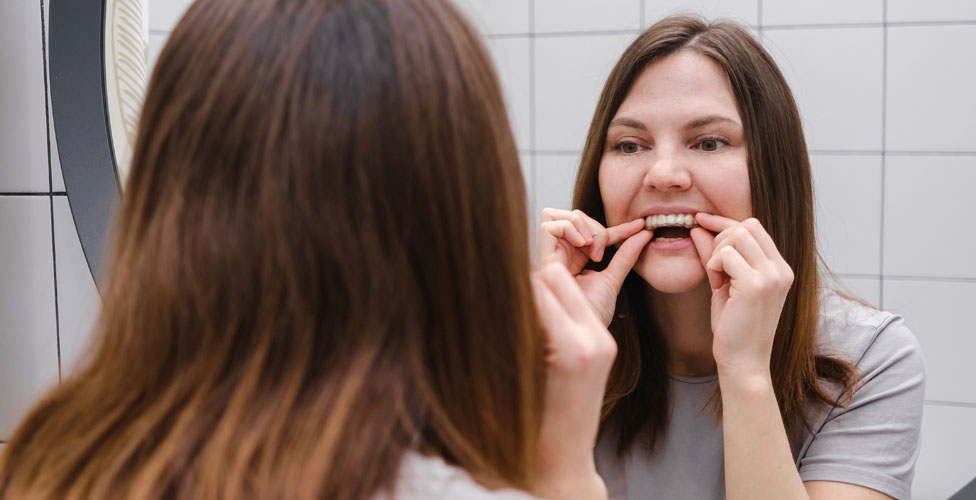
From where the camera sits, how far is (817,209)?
4.64 ft

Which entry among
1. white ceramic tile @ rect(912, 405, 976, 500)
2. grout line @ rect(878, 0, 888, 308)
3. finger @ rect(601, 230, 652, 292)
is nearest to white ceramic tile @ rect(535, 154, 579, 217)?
grout line @ rect(878, 0, 888, 308)

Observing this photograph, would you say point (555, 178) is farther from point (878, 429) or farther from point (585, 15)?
point (878, 429)

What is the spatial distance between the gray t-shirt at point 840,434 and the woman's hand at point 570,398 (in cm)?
46

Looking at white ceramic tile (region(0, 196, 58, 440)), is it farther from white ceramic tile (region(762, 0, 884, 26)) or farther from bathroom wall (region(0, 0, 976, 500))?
white ceramic tile (region(762, 0, 884, 26))

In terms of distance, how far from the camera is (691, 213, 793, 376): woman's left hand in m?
0.76

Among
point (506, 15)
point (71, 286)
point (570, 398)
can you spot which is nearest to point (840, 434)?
point (570, 398)

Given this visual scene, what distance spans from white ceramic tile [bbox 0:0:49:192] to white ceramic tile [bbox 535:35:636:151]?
34.9 inches

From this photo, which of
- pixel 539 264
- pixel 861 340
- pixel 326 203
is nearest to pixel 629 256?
pixel 539 264

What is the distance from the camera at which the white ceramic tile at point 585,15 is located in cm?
145

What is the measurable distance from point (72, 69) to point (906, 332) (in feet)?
3.04

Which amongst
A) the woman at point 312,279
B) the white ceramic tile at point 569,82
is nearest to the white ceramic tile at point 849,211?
the white ceramic tile at point 569,82

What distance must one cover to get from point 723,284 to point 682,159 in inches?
5.6

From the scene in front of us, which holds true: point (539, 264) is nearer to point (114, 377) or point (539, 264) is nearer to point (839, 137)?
point (114, 377)

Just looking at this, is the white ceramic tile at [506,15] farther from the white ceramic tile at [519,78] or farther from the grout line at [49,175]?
the grout line at [49,175]
